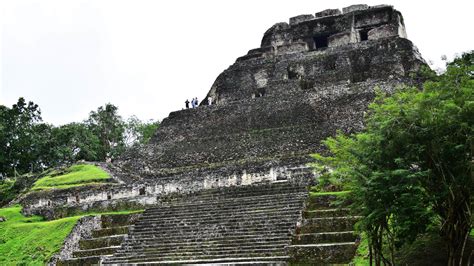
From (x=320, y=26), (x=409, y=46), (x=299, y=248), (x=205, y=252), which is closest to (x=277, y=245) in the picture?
(x=299, y=248)

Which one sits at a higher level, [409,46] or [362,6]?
[362,6]

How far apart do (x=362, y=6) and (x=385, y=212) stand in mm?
26204

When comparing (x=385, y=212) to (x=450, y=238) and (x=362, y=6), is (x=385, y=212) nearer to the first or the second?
(x=450, y=238)

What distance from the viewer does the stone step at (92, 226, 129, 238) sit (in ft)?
49.2

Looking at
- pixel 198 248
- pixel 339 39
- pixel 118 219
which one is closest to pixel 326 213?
pixel 198 248

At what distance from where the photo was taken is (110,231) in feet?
49.9

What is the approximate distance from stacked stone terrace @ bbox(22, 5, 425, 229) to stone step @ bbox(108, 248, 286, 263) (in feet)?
12.3

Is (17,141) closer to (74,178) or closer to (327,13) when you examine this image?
(74,178)

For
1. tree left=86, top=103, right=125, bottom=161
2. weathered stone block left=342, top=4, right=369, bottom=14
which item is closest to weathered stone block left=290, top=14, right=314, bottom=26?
weathered stone block left=342, top=4, right=369, bottom=14

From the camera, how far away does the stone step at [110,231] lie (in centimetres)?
1499

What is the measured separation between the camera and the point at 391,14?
100 feet

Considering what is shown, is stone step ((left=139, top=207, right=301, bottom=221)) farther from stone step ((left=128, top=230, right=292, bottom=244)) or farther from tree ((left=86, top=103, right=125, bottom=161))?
tree ((left=86, top=103, right=125, bottom=161))

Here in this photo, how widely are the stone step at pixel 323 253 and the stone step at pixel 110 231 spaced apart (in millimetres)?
5488

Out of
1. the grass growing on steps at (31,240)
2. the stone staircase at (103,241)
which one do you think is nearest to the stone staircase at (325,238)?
the stone staircase at (103,241)
